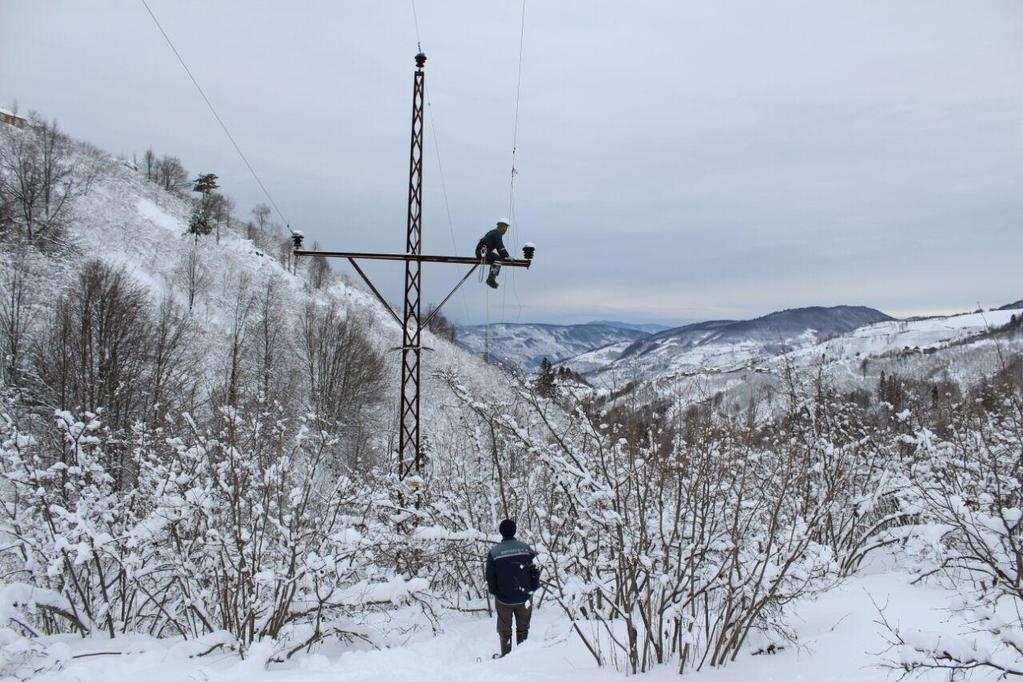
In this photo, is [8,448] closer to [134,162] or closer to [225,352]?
[225,352]

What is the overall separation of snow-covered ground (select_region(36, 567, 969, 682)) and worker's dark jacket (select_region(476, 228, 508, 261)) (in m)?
5.18

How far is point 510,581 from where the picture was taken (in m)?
6.13

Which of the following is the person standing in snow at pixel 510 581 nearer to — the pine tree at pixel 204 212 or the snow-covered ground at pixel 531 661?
the snow-covered ground at pixel 531 661

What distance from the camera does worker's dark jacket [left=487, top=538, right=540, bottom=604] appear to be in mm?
6125

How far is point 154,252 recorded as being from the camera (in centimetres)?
4372

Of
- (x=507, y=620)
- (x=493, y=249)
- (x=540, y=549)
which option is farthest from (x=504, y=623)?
(x=493, y=249)

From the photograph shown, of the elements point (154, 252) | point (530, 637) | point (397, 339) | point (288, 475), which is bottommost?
point (530, 637)

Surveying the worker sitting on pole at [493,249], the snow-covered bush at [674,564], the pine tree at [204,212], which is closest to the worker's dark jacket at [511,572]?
the snow-covered bush at [674,564]

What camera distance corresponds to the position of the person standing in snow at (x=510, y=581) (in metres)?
6.12

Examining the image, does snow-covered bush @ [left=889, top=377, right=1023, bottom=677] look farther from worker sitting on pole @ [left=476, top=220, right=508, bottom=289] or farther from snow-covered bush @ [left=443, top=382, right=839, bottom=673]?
worker sitting on pole @ [left=476, top=220, right=508, bottom=289]

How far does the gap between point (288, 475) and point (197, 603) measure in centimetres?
163

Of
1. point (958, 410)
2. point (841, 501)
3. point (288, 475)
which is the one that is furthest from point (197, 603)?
point (958, 410)

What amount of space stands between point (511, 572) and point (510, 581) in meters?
Result: 0.10

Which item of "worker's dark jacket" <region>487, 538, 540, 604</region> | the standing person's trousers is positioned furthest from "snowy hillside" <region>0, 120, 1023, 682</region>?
the standing person's trousers
